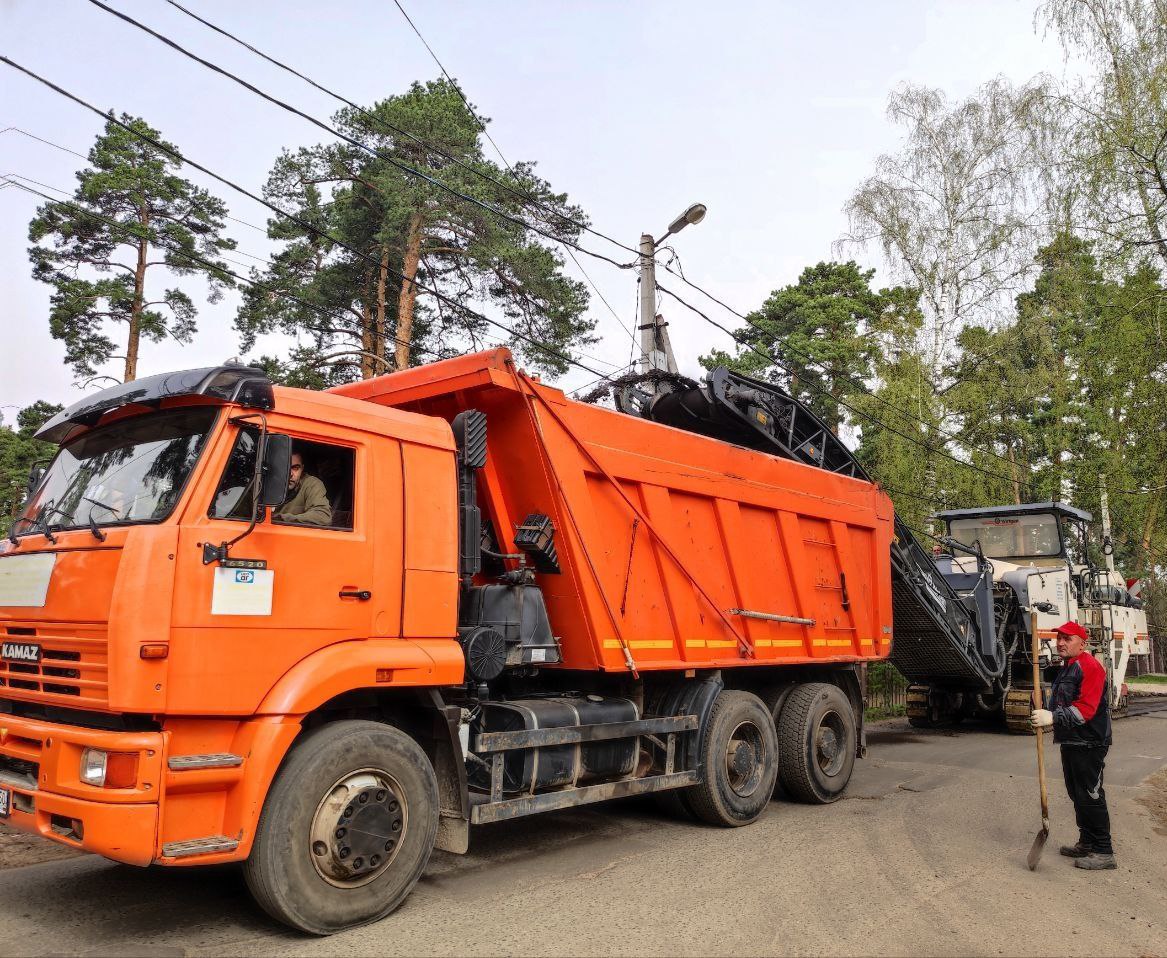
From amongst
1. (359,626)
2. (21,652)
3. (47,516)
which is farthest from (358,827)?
(47,516)

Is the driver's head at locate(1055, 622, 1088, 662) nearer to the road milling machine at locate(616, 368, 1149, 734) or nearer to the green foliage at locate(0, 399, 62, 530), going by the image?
the road milling machine at locate(616, 368, 1149, 734)

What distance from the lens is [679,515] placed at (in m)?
6.95

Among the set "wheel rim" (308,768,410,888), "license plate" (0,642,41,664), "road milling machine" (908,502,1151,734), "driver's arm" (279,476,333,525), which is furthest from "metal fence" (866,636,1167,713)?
"license plate" (0,642,41,664)

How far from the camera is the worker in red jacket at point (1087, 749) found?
5.91m

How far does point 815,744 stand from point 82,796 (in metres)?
5.97

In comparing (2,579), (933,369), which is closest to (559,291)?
(933,369)

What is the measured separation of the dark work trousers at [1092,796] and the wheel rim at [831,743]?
2369 millimetres

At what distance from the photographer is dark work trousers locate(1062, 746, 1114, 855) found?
19.5 feet

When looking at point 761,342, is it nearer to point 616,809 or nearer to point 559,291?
point 559,291

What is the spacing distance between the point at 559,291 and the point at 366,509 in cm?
1524

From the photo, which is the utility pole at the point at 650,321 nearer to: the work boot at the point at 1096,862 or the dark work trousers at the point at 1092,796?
the dark work trousers at the point at 1092,796

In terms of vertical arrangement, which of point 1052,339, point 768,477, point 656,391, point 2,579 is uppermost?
point 1052,339

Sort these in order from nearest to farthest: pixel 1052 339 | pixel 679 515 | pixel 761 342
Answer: pixel 679 515, pixel 1052 339, pixel 761 342

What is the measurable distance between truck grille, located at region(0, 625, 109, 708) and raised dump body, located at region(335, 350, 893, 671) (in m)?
2.60
